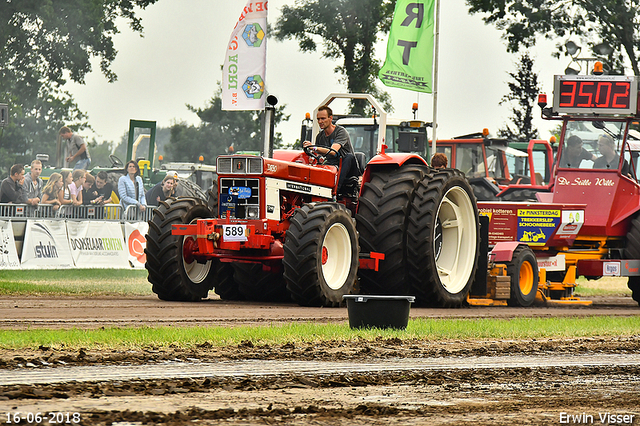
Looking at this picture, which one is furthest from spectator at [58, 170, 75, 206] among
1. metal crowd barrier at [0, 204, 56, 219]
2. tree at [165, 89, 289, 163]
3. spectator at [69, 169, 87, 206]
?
tree at [165, 89, 289, 163]

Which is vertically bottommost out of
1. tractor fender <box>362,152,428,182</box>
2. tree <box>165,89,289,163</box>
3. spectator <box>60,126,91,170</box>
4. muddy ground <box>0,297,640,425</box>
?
muddy ground <box>0,297,640,425</box>

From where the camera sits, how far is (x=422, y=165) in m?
13.0

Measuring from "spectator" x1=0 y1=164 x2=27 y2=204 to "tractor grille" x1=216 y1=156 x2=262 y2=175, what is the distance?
7905mm

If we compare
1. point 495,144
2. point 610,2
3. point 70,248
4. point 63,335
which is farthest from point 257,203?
point 610,2

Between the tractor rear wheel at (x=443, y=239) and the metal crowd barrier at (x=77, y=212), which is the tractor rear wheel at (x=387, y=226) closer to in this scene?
the tractor rear wheel at (x=443, y=239)

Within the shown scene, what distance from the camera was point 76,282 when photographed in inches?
639

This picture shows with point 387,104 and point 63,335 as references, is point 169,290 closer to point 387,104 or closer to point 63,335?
point 63,335

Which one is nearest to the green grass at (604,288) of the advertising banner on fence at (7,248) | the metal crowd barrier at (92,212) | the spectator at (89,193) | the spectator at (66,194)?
the metal crowd barrier at (92,212)

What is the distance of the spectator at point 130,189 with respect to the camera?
68.3 ft

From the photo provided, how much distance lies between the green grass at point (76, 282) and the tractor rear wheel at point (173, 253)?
1733 mm

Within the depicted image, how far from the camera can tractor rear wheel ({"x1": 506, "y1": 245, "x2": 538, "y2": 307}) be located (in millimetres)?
14422

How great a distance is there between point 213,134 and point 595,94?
212 feet

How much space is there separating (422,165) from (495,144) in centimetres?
1206

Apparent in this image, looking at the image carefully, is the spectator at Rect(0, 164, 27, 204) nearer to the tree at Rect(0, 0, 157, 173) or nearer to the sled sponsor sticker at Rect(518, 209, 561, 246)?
the sled sponsor sticker at Rect(518, 209, 561, 246)
